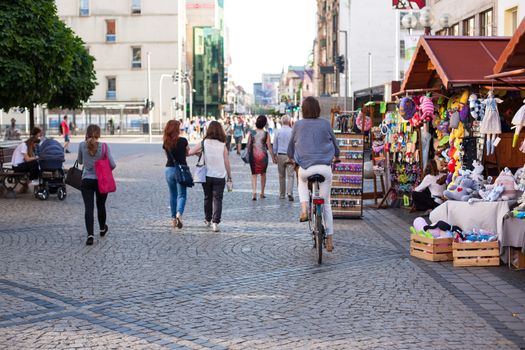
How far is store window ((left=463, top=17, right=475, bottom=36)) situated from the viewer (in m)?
29.2

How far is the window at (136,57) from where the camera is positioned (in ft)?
286

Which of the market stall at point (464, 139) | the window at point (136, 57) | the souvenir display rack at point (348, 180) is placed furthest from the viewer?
the window at point (136, 57)

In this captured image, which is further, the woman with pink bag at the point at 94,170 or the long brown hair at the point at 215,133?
the long brown hair at the point at 215,133

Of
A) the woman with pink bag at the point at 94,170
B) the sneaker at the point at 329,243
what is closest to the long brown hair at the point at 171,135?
the woman with pink bag at the point at 94,170

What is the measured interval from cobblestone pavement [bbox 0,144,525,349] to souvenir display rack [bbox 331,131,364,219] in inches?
37.8

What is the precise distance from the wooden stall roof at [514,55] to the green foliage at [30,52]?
39.4ft

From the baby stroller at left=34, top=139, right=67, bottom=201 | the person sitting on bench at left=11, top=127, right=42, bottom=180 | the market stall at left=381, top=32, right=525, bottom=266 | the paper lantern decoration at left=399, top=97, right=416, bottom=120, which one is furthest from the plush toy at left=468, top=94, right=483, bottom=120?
the person sitting on bench at left=11, top=127, right=42, bottom=180

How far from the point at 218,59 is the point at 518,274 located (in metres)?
122

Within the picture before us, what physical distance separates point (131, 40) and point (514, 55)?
79475 millimetres

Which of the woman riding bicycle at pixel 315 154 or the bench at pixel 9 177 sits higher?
the woman riding bicycle at pixel 315 154

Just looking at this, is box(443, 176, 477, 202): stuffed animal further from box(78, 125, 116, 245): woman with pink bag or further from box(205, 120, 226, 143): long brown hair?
box(78, 125, 116, 245): woman with pink bag

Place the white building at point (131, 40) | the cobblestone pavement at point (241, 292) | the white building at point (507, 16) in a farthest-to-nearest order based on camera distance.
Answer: the white building at point (131, 40) → the white building at point (507, 16) → the cobblestone pavement at point (241, 292)

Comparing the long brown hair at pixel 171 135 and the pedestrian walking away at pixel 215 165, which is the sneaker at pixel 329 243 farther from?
the long brown hair at pixel 171 135

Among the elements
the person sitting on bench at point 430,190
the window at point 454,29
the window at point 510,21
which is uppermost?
the window at point 454,29
